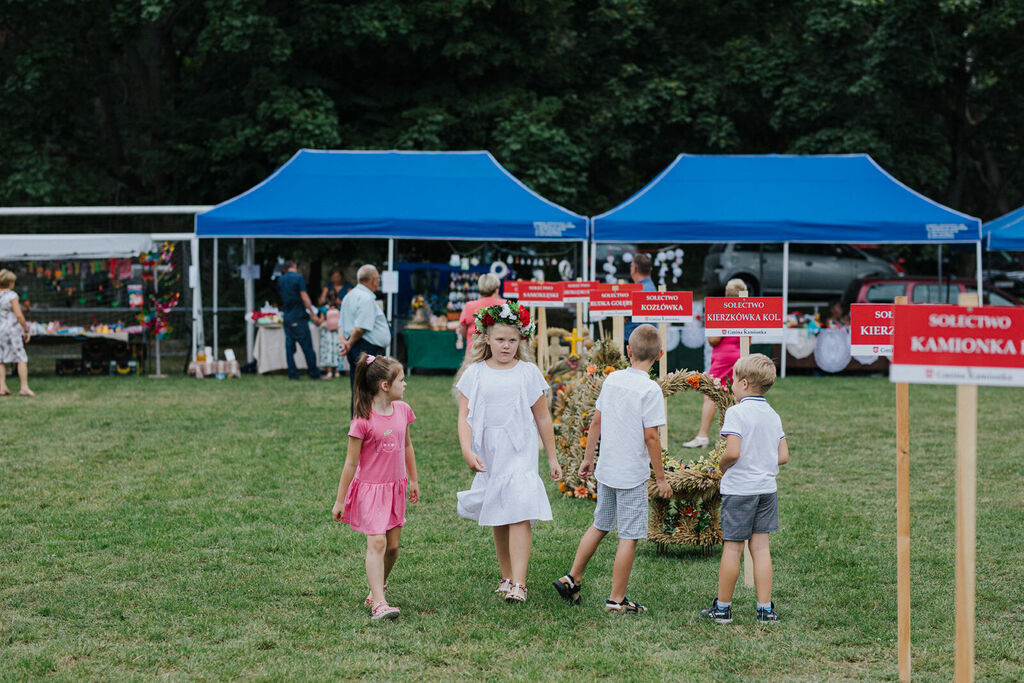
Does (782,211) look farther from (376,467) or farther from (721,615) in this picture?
(376,467)

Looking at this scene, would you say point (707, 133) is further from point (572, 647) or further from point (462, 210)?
point (572, 647)

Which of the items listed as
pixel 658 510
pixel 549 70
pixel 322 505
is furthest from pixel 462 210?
pixel 658 510

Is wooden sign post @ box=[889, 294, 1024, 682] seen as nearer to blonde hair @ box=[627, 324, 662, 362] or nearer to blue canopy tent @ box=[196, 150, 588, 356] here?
blonde hair @ box=[627, 324, 662, 362]

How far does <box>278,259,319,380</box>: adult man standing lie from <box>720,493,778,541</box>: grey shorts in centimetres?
1188

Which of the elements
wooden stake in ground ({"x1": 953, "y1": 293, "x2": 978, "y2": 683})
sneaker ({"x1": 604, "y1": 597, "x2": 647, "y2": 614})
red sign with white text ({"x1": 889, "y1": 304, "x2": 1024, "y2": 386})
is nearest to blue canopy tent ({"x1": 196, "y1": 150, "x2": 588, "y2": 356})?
sneaker ({"x1": 604, "y1": 597, "x2": 647, "y2": 614})

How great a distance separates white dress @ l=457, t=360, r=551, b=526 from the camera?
223 inches

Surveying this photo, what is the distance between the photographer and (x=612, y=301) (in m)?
9.30

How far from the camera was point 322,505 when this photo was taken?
7984 millimetres

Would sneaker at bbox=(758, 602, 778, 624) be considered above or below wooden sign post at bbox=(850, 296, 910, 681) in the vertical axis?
below

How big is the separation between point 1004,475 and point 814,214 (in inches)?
337

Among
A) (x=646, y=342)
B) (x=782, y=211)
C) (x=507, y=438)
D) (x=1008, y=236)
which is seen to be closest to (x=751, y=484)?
(x=646, y=342)

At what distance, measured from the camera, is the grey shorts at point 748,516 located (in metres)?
5.44

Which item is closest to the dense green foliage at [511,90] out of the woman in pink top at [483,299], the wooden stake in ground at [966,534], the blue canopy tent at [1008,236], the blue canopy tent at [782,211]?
the blue canopy tent at [782,211]

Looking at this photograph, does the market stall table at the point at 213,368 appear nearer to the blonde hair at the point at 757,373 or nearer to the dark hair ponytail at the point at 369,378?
the dark hair ponytail at the point at 369,378
